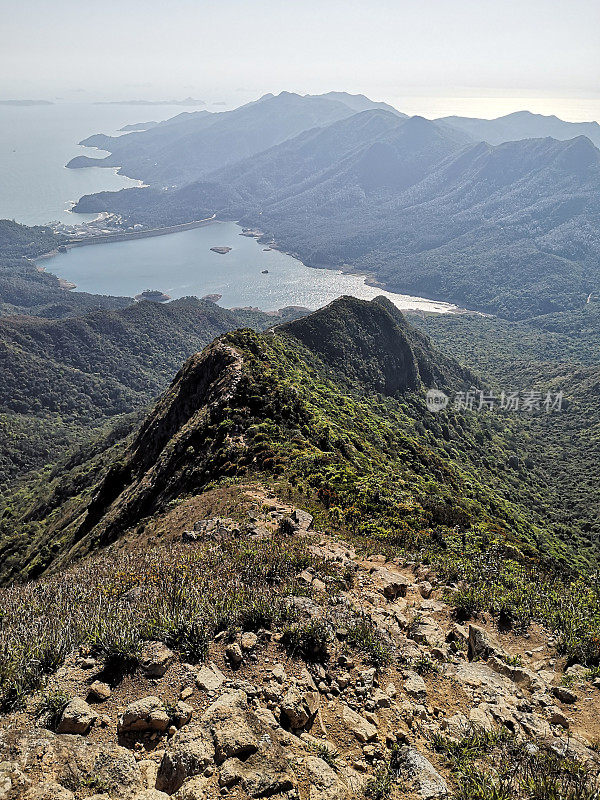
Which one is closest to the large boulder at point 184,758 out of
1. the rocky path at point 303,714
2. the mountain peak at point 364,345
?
the rocky path at point 303,714

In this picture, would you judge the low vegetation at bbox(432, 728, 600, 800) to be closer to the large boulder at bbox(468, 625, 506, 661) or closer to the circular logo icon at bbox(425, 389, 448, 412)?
the large boulder at bbox(468, 625, 506, 661)

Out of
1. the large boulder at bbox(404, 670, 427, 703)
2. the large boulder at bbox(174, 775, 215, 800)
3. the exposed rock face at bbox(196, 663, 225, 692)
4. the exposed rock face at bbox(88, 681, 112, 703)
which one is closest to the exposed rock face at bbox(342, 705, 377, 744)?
the large boulder at bbox(404, 670, 427, 703)

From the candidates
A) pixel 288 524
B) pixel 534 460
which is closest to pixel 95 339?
pixel 534 460

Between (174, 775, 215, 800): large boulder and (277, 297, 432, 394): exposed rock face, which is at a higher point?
(174, 775, 215, 800): large boulder

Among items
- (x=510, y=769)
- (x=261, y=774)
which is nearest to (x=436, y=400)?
(x=510, y=769)

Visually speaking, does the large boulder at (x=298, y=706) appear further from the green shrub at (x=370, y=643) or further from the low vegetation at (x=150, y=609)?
the green shrub at (x=370, y=643)

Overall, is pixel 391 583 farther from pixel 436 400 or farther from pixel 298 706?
pixel 436 400

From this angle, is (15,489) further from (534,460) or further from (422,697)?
(534,460)
